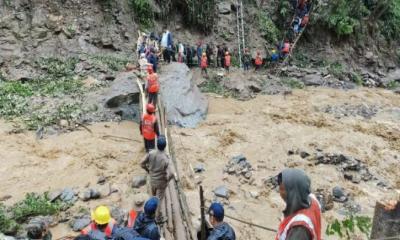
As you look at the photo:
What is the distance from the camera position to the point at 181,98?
47.4 feet

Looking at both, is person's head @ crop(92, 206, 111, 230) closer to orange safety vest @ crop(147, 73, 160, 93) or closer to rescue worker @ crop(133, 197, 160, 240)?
rescue worker @ crop(133, 197, 160, 240)

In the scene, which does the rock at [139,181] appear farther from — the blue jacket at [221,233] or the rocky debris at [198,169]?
the blue jacket at [221,233]

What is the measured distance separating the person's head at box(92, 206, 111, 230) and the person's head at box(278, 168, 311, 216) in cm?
267

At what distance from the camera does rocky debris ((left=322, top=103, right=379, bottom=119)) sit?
51.8 feet

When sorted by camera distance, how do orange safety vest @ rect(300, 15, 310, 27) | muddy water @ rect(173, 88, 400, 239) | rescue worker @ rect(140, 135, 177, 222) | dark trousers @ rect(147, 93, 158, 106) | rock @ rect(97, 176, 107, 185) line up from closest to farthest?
rescue worker @ rect(140, 135, 177, 222), muddy water @ rect(173, 88, 400, 239), rock @ rect(97, 176, 107, 185), dark trousers @ rect(147, 93, 158, 106), orange safety vest @ rect(300, 15, 310, 27)

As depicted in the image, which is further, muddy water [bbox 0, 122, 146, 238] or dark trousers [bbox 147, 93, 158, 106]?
dark trousers [bbox 147, 93, 158, 106]

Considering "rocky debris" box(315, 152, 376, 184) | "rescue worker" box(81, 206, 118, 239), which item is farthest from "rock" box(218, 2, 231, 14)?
"rescue worker" box(81, 206, 118, 239)

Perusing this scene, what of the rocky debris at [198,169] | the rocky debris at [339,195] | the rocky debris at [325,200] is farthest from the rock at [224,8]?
the rocky debris at [325,200]

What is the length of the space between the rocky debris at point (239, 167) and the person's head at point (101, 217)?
239 inches

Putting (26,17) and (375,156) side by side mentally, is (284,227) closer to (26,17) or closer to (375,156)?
(375,156)

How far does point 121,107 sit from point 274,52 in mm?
9318

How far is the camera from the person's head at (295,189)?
9.98ft

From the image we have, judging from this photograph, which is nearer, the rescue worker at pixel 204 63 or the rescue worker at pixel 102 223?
the rescue worker at pixel 102 223

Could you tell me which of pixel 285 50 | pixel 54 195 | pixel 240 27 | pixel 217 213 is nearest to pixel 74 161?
pixel 54 195
